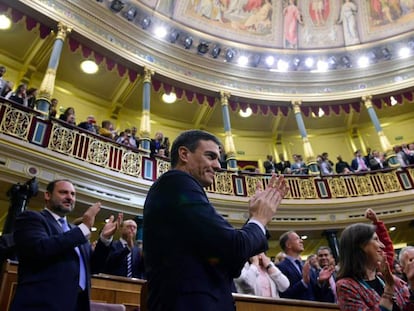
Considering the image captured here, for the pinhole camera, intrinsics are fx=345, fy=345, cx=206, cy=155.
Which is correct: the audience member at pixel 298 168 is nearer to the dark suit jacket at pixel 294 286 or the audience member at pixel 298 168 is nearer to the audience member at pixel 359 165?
the audience member at pixel 359 165

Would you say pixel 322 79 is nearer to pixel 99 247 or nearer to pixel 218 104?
pixel 218 104

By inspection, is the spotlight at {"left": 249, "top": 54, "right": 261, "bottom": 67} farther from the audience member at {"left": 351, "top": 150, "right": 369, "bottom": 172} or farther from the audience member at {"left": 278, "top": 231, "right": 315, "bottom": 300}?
the audience member at {"left": 278, "top": 231, "right": 315, "bottom": 300}

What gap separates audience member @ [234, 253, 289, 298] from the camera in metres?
3.14

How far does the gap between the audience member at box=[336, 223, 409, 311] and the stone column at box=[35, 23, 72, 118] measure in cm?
641

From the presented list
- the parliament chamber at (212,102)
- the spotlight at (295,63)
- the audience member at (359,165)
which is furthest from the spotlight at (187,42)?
the audience member at (359,165)

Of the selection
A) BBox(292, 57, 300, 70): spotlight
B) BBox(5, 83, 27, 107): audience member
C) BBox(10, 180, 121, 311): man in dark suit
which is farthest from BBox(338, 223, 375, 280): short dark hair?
BBox(292, 57, 300, 70): spotlight

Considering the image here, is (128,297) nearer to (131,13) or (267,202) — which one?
(267,202)

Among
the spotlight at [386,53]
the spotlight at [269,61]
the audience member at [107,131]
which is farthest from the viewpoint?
the spotlight at [269,61]

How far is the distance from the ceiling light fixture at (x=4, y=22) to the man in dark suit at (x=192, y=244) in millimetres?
9355

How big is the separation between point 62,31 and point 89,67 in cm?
183

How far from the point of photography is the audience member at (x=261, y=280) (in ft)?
10.3

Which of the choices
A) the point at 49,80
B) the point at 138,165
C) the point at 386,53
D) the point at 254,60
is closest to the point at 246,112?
the point at 254,60

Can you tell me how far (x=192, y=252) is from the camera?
1.13 metres

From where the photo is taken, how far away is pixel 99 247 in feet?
7.25
